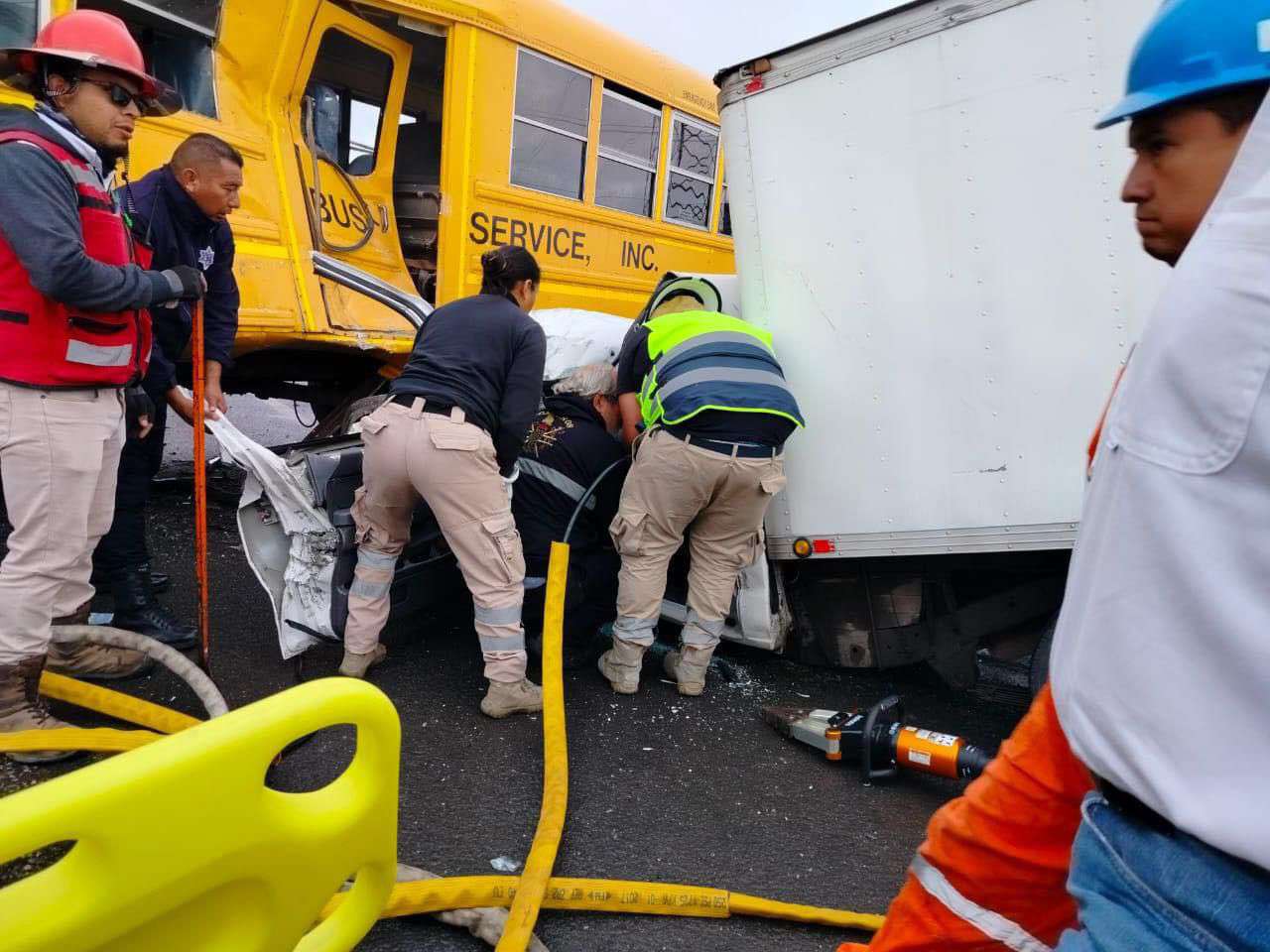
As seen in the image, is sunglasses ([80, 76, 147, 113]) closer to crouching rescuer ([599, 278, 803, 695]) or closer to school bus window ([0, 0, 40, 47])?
school bus window ([0, 0, 40, 47])

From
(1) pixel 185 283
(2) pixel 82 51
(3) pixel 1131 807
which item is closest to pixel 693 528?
(1) pixel 185 283

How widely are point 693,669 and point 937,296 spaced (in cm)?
173

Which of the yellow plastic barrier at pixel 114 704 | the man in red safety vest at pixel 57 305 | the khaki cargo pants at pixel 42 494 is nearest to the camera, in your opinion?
the man in red safety vest at pixel 57 305

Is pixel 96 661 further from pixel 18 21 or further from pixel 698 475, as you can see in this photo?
pixel 18 21

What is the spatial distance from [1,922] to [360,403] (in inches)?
A: 148

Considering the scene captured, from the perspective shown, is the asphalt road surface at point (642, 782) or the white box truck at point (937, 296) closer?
the asphalt road surface at point (642, 782)

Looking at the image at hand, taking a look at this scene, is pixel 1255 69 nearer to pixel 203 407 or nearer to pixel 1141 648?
pixel 1141 648

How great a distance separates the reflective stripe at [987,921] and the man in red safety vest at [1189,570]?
0.30m

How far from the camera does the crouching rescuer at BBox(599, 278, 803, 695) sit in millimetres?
3262

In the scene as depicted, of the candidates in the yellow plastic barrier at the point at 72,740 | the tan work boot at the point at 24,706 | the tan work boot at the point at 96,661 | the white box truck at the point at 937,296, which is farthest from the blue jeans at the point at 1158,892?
the tan work boot at the point at 96,661

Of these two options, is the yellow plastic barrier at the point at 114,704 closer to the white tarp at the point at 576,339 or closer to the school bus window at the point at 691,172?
the white tarp at the point at 576,339

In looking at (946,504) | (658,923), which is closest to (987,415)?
(946,504)

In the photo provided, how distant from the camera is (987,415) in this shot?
2924 mm

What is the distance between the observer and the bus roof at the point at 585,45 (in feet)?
16.4
